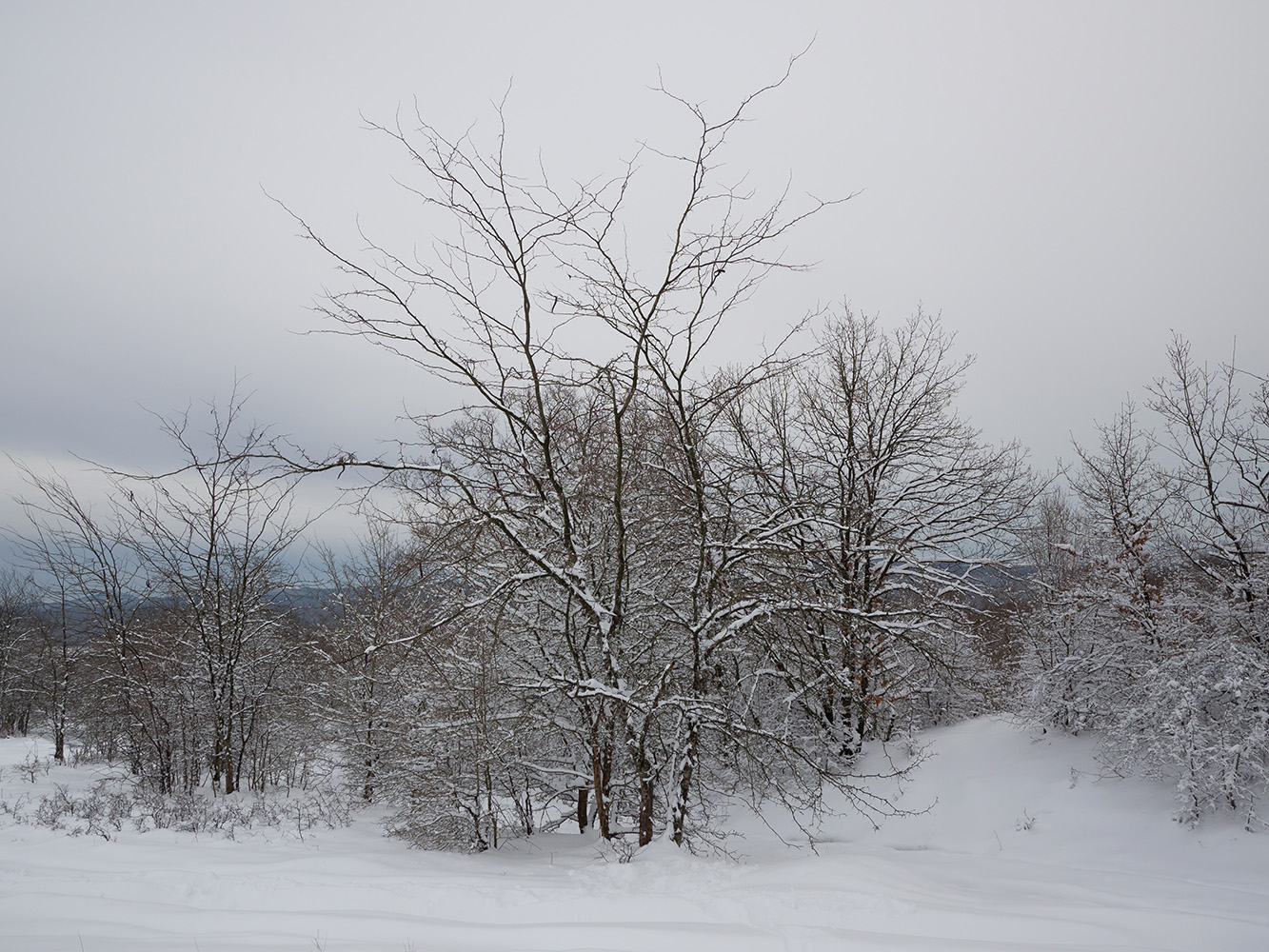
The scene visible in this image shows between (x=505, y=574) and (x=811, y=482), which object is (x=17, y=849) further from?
(x=811, y=482)

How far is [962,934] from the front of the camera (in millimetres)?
4066

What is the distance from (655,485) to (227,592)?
9.16 meters

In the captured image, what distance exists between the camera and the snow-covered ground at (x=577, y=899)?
157 inches

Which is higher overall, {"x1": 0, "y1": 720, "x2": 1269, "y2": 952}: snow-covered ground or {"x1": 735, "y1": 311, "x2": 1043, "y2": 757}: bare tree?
{"x1": 735, "y1": 311, "x2": 1043, "y2": 757}: bare tree

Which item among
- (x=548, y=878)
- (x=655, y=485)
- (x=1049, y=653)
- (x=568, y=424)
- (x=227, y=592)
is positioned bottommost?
(x=548, y=878)

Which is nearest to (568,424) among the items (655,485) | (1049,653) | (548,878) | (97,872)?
(655,485)

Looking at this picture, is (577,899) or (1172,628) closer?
(577,899)

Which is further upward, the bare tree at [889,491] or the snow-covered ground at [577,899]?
the bare tree at [889,491]

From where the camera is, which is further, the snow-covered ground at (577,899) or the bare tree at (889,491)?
the bare tree at (889,491)

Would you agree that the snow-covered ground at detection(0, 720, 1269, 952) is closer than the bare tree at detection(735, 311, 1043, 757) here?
Yes

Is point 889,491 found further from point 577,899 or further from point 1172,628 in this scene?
point 577,899

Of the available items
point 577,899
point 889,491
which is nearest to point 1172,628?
point 889,491

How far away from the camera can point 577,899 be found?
185 inches

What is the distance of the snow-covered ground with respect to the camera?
398cm
